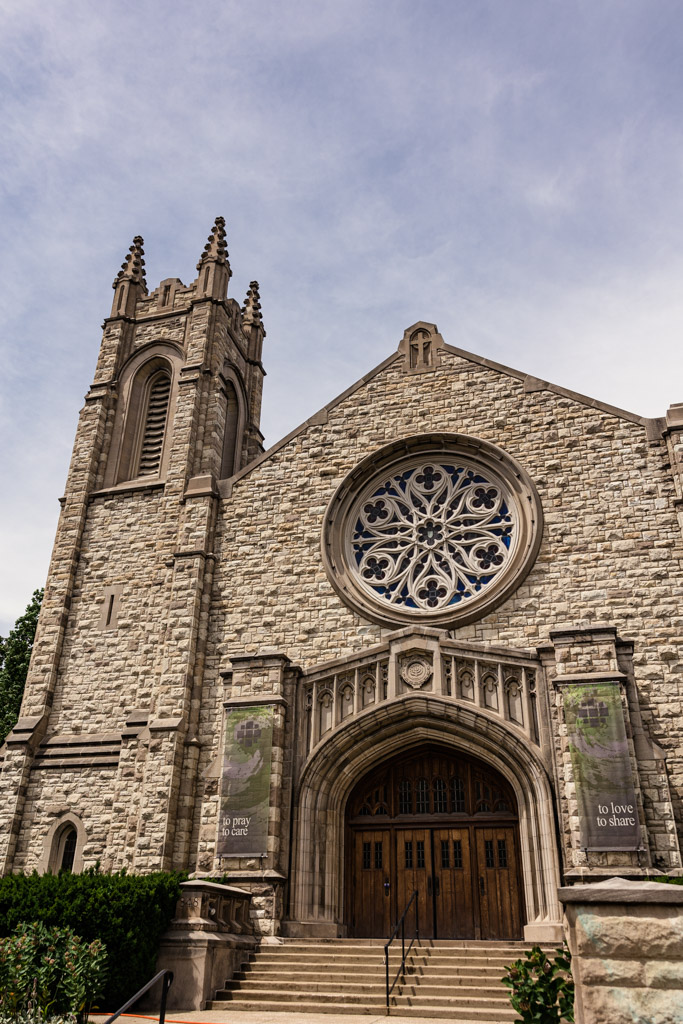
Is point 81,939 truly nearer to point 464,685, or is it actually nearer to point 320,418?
point 464,685

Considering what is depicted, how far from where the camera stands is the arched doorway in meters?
13.6

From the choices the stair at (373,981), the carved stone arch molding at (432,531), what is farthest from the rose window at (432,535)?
the stair at (373,981)

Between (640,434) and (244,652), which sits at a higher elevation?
(640,434)

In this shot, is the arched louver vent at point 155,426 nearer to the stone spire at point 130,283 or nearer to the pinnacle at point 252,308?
the stone spire at point 130,283

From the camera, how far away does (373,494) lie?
57.7 ft

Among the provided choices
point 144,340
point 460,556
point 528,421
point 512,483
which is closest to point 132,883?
point 460,556

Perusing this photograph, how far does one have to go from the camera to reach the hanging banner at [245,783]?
535 inches

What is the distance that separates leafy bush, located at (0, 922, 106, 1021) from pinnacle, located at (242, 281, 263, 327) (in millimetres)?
19045

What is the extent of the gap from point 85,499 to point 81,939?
11720 millimetres

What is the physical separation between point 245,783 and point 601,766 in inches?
219

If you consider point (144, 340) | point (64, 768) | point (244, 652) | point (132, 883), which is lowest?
point (132, 883)

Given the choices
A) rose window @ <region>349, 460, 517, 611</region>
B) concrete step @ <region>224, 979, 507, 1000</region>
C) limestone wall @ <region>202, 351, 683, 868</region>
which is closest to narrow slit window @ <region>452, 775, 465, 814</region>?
limestone wall @ <region>202, 351, 683, 868</region>

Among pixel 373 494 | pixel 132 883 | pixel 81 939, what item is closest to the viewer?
pixel 81 939

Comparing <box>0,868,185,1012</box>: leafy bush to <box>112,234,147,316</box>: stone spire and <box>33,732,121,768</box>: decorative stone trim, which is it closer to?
<box>33,732,121,768</box>: decorative stone trim
